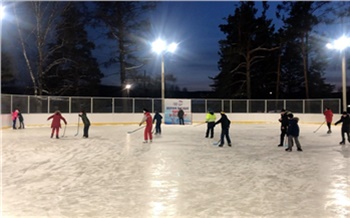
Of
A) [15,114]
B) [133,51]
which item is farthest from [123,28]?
[15,114]

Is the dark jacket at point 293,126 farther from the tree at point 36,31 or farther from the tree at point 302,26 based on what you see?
the tree at point 302,26

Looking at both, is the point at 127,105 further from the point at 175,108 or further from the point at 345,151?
the point at 345,151

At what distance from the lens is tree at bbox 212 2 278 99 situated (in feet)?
133

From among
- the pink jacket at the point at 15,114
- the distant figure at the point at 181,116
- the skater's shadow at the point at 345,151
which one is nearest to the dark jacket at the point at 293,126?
the skater's shadow at the point at 345,151

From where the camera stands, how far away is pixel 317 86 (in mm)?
47938

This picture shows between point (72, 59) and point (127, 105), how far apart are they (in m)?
9.54

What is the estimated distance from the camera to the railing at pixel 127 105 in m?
21.9

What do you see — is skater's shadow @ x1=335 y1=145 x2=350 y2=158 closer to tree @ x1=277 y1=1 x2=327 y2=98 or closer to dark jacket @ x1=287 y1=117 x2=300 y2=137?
dark jacket @ x1=287 y1=117 x2=300 y2=137

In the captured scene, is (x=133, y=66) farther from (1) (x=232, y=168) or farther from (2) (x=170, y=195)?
(2) (x=170, y=195)

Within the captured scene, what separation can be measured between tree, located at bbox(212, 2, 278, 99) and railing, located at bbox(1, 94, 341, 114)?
1053 centimetres

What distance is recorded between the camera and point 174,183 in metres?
6.63

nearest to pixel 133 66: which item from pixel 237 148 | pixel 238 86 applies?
pixel 238 86

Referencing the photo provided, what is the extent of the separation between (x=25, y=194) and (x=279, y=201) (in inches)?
170

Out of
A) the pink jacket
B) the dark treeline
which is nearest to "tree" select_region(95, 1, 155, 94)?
the dark treeline
